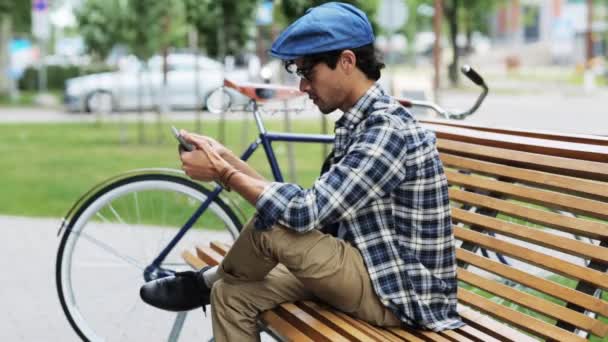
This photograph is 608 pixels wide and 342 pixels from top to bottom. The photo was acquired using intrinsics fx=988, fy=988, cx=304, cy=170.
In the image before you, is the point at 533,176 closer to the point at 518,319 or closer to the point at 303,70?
the point at 518,319

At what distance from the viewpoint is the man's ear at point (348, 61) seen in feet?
8.93

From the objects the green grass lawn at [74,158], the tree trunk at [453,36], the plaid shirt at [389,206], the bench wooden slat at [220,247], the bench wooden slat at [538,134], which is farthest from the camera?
the tree trunk at [453,36]

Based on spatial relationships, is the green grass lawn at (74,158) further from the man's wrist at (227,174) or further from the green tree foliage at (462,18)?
the green tree foliage at (462,18)

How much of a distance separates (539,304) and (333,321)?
64 cm

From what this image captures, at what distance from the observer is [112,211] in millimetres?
3816

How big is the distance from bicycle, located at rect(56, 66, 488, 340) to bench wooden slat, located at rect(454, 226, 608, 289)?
73cm

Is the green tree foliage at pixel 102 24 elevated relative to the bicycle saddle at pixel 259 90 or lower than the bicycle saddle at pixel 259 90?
elevated

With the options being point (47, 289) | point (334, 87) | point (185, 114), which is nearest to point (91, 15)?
point (185, 114)

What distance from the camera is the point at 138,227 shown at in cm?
399

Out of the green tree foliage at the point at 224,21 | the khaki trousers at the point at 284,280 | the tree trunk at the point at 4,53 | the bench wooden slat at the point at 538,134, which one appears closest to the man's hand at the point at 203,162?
the khaki trousers at the point at 284,280

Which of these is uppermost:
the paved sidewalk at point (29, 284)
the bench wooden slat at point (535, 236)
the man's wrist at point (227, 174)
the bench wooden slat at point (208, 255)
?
the man's wrist at point (227, 174)

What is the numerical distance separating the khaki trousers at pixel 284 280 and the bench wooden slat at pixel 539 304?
434 millimetres

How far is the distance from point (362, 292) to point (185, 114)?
1998cm

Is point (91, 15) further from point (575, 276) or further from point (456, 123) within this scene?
point (575, 276)
